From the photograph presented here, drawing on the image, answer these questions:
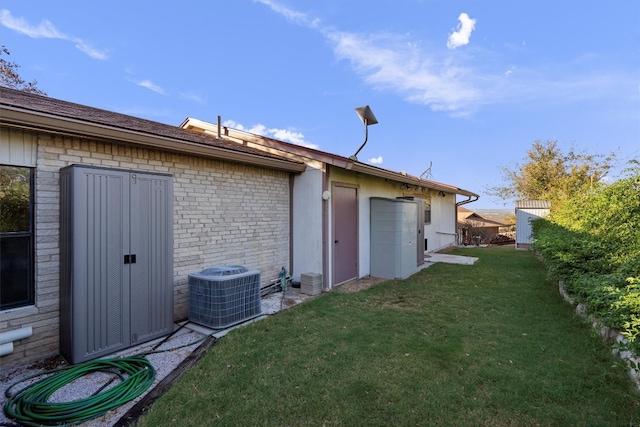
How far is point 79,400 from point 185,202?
2710mm

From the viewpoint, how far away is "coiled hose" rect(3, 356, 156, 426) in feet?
7.32

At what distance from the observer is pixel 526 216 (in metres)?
15.2

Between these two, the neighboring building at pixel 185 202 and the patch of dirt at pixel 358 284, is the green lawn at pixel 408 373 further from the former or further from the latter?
the neighboring building at pixel 185 202

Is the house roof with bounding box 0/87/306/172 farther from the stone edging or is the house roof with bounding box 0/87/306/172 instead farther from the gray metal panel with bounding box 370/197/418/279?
the stone edging

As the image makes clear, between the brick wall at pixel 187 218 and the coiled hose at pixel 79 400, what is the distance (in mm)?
679

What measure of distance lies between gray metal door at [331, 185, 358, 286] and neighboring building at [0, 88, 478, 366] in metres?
0.02

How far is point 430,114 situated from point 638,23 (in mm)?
10045

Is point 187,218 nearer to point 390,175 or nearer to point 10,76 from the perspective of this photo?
point 390,175

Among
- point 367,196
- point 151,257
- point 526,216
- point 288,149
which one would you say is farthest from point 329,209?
point 526,216

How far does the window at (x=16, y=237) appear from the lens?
9.78ft

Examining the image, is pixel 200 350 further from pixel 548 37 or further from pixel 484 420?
pixel 548 37

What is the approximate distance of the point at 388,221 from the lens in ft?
23.9

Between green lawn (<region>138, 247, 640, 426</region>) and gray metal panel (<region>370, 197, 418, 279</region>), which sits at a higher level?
gray metal panel (<region>370, 197, 418, 279</region>)

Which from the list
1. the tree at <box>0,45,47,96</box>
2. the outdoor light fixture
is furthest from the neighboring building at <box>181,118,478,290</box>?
the tree at <box>0,45,47,96</box>
